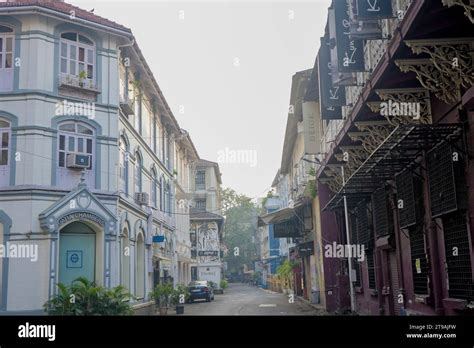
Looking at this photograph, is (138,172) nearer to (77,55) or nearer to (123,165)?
(123,165)

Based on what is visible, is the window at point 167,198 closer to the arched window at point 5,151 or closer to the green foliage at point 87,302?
the arched window at point 5,151

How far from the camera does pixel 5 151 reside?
10367 millimetres

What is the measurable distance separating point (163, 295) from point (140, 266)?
90 cm

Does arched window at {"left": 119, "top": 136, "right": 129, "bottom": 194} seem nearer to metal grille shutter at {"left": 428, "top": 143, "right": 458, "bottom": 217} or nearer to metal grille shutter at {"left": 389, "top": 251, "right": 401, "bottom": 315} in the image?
metal grille shutter at {"left": 389, "top": 251, "right": 401, "bottom": 315}

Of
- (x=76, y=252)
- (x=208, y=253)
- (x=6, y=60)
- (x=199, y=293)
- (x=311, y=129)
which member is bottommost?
(x=199, y=293)

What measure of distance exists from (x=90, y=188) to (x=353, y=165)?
515 cm

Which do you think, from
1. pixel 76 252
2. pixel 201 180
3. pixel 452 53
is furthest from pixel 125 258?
pixel 201 180

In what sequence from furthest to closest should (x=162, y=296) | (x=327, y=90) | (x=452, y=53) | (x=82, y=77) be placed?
(x=162, y=296) < (x=82, y=77) < (x=327, y=90) < (x=452, y=53)

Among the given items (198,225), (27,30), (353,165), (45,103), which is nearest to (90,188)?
(45,103)

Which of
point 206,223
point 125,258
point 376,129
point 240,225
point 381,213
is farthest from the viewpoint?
point 240,225

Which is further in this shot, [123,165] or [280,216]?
[280,216]

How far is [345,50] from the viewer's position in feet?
27.8
